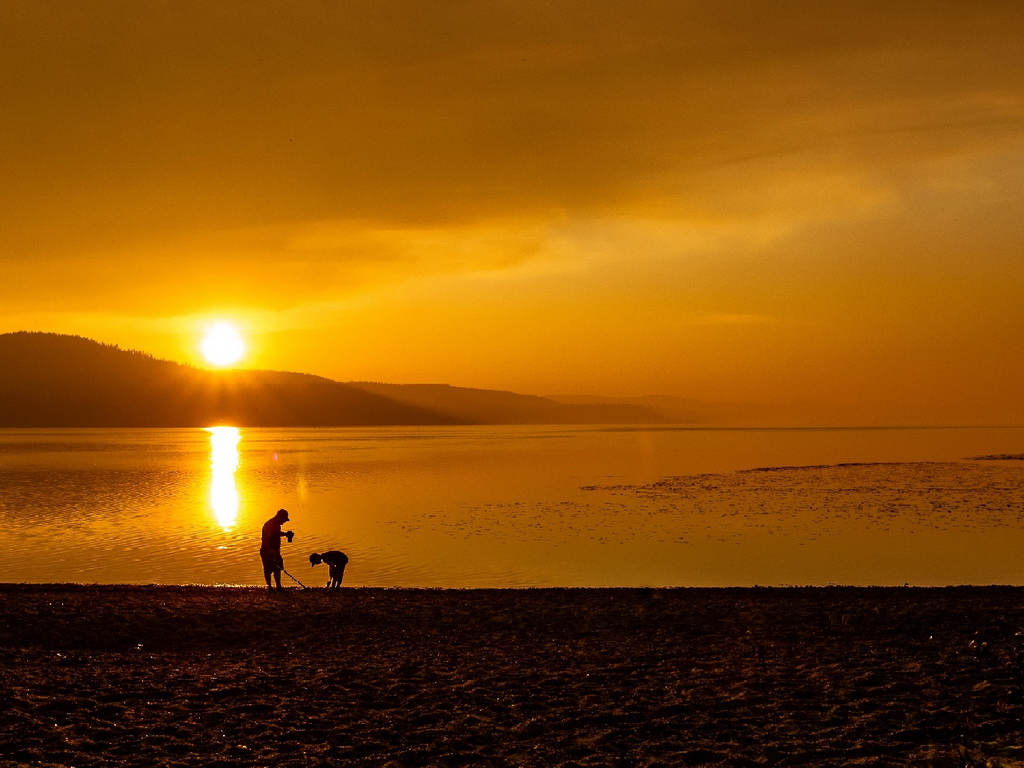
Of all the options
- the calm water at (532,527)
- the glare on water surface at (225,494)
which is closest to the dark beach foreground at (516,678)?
the calm water at (532,527)

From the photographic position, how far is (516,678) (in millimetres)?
12156

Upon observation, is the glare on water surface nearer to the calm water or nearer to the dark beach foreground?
the calm water

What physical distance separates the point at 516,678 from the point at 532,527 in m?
23.0

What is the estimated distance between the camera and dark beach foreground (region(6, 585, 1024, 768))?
30.3 ft

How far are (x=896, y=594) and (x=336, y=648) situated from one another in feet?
39.0

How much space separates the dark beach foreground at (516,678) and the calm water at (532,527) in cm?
626

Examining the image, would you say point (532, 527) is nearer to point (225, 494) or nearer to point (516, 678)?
point (516, 678)

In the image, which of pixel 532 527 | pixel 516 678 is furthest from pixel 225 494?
pixel 516 678

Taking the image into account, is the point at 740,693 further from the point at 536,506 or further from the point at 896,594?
the point at 536,506

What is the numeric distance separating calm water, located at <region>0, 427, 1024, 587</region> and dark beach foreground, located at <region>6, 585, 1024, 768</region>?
6.26m

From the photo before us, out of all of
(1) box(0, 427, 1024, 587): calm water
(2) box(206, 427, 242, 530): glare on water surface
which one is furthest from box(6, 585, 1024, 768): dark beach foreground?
(2) box(206, 427, 242, 530): glare on water surface

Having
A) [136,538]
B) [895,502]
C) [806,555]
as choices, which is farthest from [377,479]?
[806,555]

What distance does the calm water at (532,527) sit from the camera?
24938mm

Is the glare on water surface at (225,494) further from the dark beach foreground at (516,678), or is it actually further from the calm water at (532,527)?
the dark beach foreground at (516,678)
